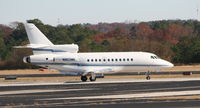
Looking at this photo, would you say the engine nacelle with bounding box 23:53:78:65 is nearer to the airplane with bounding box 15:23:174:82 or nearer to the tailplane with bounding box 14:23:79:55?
the airplane with bounding box 15:23:174:82

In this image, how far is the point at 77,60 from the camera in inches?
2100

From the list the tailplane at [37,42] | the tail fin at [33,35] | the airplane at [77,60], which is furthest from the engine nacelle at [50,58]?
the tail fin at [33,35]

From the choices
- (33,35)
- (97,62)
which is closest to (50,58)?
(33,35)

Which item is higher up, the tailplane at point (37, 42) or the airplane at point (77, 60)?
the tailplane at point (37, 42)

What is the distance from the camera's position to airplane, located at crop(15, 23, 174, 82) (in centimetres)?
5259

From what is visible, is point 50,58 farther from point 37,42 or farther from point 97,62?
point 97,62

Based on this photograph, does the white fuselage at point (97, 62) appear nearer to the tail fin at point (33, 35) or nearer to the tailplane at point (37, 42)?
the tailplane at point (37, 42)

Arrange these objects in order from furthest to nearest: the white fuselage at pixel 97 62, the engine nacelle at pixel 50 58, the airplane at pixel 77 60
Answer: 1. the white fuselage at pixel 97 62
2. the airplane at pixel 77 60
3. the engine nacelle at pixel 50 58

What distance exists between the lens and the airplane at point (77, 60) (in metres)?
52.6

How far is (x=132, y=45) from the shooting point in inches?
3772

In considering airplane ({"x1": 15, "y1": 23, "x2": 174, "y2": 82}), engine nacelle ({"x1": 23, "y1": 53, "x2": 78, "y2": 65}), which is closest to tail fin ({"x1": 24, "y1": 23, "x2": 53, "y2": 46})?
airplane ({"x1": 15, "y1": 23, "x2": 174, "y2": 82})

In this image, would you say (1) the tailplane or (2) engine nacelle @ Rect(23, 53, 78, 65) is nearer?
(2) engine nacelle @ Rect(23, 53, 78, 65)

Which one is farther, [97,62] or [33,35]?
[97,62]

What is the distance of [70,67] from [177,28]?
133935mm
